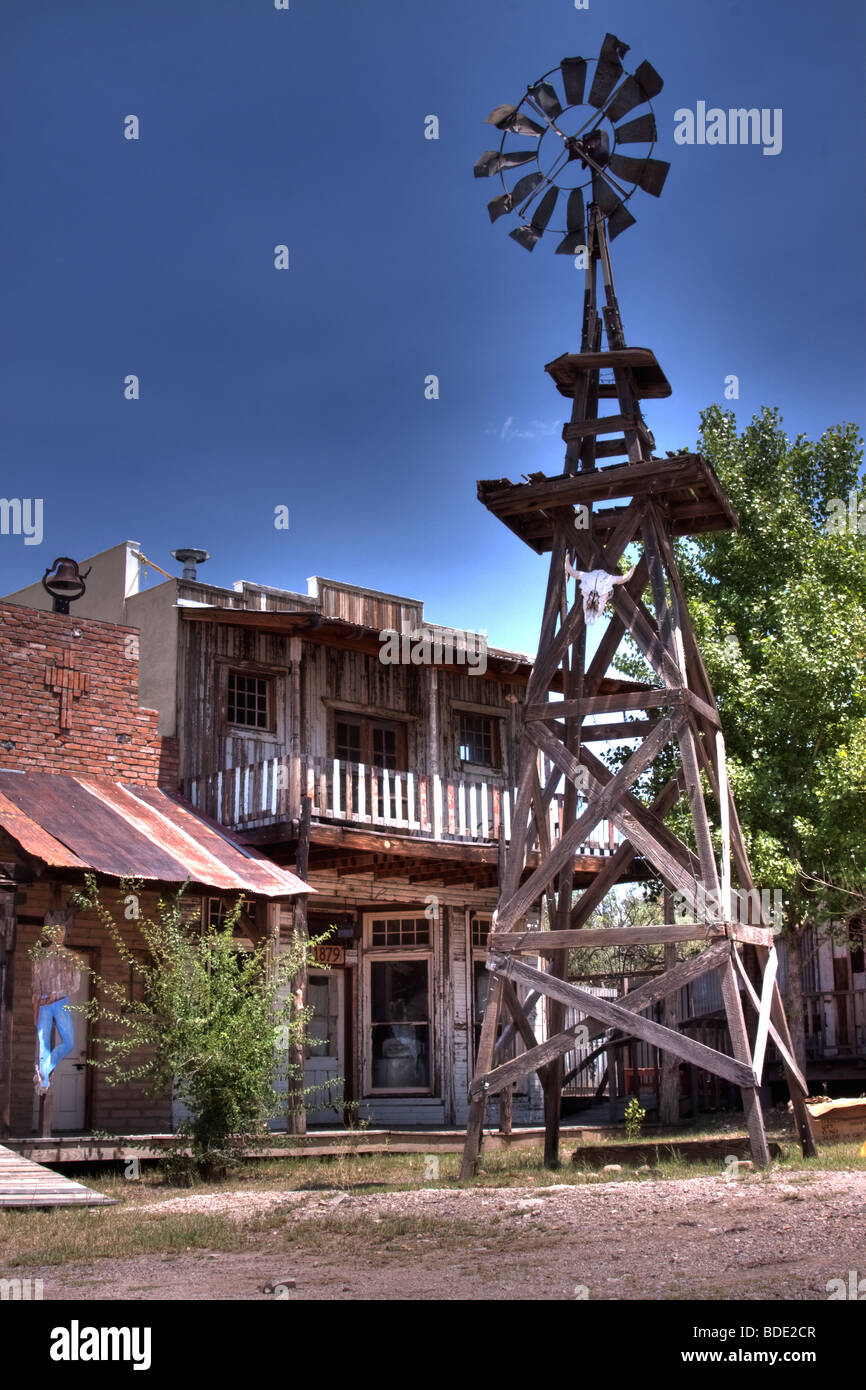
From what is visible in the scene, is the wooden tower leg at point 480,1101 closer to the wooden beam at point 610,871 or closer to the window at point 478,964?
the wooden beam at point 610,871

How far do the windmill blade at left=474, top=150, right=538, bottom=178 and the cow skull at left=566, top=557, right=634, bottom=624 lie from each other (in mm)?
4343

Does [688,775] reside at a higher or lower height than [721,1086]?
higher

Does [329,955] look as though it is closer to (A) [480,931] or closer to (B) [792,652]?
(A) [480,931]

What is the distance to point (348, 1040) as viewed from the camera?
2070 cm

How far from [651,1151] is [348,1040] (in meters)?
8.49

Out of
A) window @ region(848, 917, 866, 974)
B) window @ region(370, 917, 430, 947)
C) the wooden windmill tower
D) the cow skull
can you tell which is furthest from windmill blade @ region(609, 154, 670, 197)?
window @ region(848, 917, 866, 974)

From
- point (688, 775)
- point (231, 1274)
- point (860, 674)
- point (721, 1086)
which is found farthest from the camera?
point (721, 1086)

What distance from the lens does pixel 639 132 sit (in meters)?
14.0

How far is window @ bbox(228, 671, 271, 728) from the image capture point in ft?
66.3

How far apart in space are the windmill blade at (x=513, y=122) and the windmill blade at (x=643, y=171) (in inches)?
33.0

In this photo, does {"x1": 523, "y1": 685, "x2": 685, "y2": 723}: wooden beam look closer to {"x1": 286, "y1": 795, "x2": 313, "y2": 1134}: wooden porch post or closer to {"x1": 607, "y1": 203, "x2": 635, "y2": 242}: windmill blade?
{"x1": 286, "y1": 795, "x2": 313, "y2": 1134}: wooden porch post

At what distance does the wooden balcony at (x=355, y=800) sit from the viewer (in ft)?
58.8
